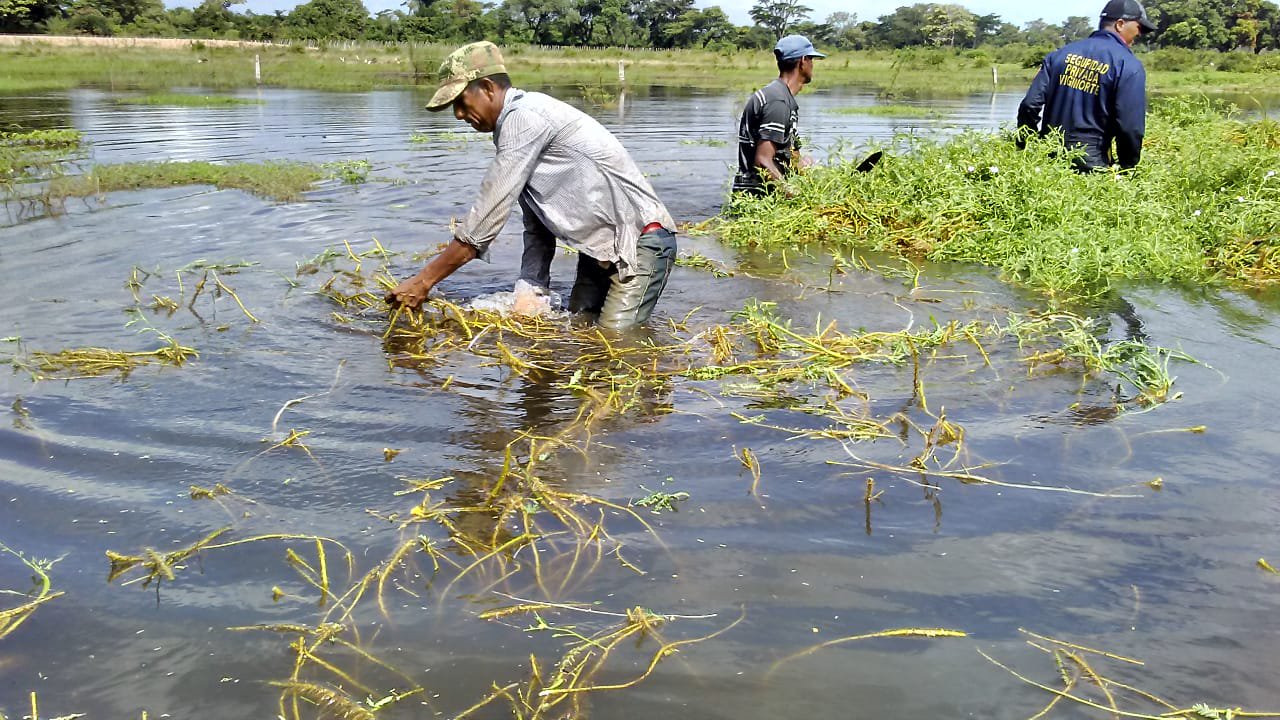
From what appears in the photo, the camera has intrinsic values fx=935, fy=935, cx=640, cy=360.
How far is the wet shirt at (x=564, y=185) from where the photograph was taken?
5008 mm

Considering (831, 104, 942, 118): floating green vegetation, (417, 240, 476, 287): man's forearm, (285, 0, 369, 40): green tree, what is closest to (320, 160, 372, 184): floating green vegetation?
(417, 240, 476, 287): man's forearm

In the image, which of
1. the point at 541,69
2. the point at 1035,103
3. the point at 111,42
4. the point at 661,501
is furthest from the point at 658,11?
the point at 661,501

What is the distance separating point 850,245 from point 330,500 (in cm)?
591

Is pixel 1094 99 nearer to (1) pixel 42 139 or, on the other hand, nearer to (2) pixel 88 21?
(1) pixel 42 139

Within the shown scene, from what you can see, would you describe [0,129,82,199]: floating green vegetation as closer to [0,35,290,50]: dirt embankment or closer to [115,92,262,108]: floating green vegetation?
[115,92,262,108]: floating green vegetation

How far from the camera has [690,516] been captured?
3.66 metres

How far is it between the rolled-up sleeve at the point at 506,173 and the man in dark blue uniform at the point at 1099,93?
14.6 feet

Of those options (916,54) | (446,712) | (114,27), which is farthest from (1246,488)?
(114,27)

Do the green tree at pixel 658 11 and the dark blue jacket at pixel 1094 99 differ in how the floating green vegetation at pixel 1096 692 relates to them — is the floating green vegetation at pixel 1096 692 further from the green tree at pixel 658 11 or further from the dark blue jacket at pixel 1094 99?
the green tree at pixel 658 11

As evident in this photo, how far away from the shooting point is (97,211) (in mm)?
9508

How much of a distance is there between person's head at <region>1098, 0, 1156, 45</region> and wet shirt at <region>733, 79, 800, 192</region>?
258cm

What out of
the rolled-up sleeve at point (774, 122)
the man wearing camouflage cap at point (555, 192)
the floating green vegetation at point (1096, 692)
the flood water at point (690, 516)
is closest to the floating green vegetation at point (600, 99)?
the rolled-up sleeve at point (774, 122)

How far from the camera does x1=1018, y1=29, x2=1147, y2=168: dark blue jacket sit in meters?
7.43

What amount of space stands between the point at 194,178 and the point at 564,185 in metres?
8.07
